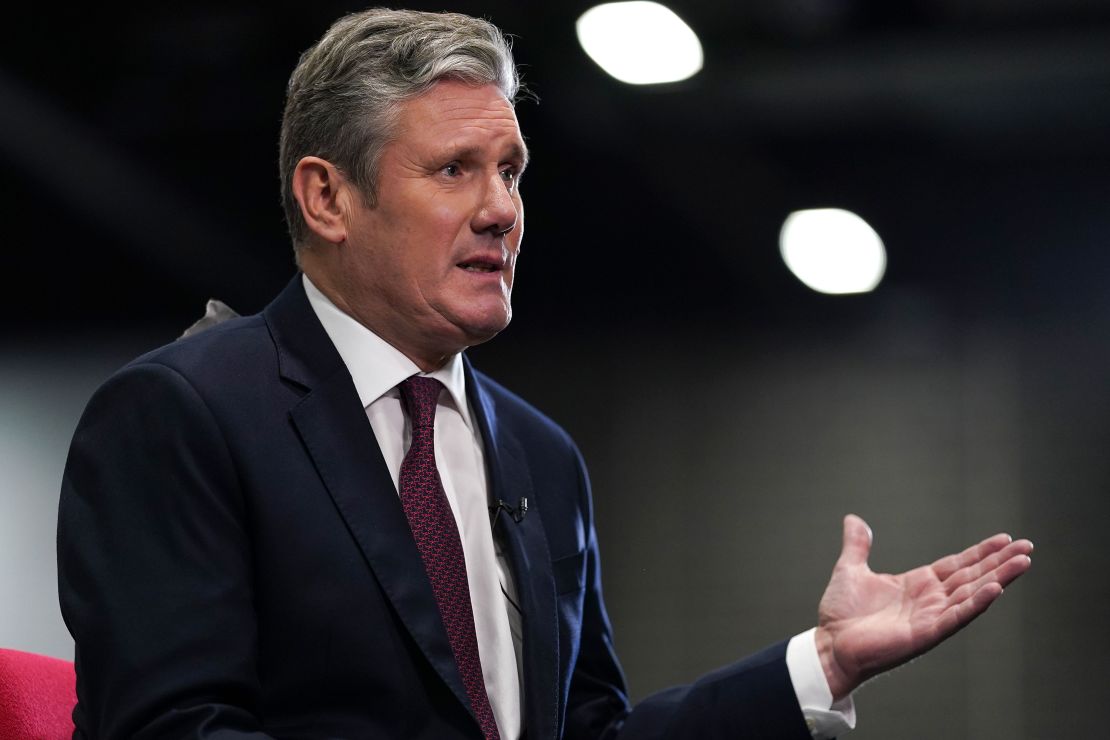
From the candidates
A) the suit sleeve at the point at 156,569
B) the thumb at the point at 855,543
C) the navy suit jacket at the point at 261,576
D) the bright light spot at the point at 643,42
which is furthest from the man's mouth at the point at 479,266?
the bright light spot at the point at 643,42

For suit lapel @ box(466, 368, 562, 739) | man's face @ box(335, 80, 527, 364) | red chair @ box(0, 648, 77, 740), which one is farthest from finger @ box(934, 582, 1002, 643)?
red chair @ box(0, 648, 77, 740)

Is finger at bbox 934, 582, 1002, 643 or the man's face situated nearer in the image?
finger at bbox 934, 582, 1002, 643

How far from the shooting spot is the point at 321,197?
179cm

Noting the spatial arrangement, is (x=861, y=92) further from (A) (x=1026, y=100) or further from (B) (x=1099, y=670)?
(B) (x=1099, y=670)

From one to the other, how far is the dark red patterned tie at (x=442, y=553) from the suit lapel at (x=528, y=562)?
0.26 ft

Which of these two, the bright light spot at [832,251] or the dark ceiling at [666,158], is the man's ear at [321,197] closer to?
the dark ceiling at [666,158]

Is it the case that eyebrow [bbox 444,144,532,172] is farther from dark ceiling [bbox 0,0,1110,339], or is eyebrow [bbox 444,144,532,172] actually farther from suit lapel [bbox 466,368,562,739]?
dark ceiling [bbox 0,0,1110,339]

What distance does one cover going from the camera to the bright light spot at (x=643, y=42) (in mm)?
3061

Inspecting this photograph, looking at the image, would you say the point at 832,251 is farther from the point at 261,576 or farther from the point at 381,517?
the point at 261,576

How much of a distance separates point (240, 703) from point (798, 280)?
185cm

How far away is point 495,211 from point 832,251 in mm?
1387

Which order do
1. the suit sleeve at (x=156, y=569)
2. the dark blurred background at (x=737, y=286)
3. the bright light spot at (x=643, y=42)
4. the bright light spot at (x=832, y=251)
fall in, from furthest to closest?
1. the bright light spot at (x=643, y=42)
2. the bright light spot at (x=832, y=251)
3. the dark blurred background at (x=737, y=286)
4. the suit sleeve at (x=156, y=569)

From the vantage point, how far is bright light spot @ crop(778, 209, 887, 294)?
291 centimetres

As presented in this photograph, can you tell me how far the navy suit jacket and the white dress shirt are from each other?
0.11 ft
